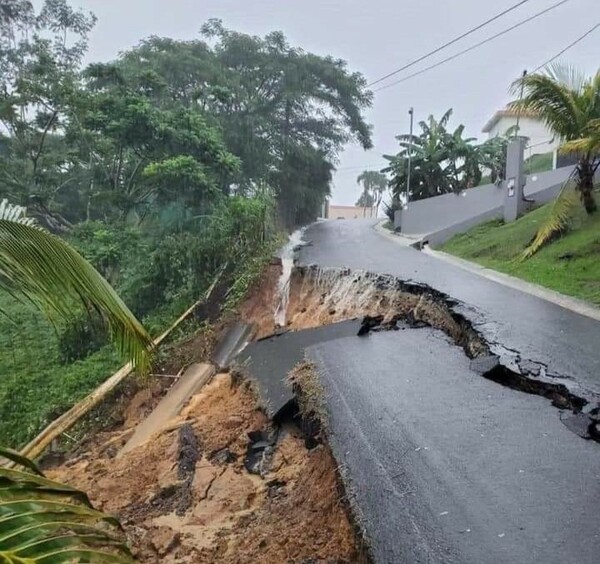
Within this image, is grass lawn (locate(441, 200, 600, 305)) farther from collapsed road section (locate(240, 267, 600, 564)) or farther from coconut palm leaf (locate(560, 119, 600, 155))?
collapsed road section (locate(240, 267, 600, 564))

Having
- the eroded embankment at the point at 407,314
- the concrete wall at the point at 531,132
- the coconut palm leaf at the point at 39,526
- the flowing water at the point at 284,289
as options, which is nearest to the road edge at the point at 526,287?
the eroded embankment at the point at 407,314

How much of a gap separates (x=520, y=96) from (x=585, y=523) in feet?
36.9

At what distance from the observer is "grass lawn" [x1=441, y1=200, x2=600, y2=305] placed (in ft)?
28.9

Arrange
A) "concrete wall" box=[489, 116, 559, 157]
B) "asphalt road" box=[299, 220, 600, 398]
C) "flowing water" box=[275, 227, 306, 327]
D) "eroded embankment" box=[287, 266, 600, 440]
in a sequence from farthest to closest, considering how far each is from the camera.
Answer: "concrete wall" box=[489, 116, 559, 157], "flowing water" box=[275, 227, 306, 327], "asphalt road" box=[299, 220, 600, 398], "eroded embankment" box=[287, 266, 600, 440]

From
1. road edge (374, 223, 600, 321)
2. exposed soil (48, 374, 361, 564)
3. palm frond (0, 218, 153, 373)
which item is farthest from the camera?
road edge (374, 223, 600, 321)

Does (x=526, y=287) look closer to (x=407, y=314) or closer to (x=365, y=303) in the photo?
(x=407, y=314)

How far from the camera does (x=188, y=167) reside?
12961 mm

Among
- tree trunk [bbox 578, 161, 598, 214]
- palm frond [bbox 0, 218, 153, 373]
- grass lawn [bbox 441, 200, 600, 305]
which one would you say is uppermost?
tree trunk [bbox 578, 161, 598, 214]

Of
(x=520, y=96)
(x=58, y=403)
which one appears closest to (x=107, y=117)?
(x=58, y=403)

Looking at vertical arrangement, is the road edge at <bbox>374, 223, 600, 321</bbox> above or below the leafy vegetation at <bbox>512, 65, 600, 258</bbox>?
below

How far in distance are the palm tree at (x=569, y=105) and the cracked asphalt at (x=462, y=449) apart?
6658 mm

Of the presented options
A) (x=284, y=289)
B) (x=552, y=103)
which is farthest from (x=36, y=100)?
(x=552, y=103)

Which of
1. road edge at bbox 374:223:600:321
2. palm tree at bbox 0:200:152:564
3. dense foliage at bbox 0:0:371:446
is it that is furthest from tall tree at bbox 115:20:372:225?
palm tree at bbox 0:200:152:564

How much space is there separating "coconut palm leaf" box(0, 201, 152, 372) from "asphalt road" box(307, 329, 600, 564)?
5.44ft
